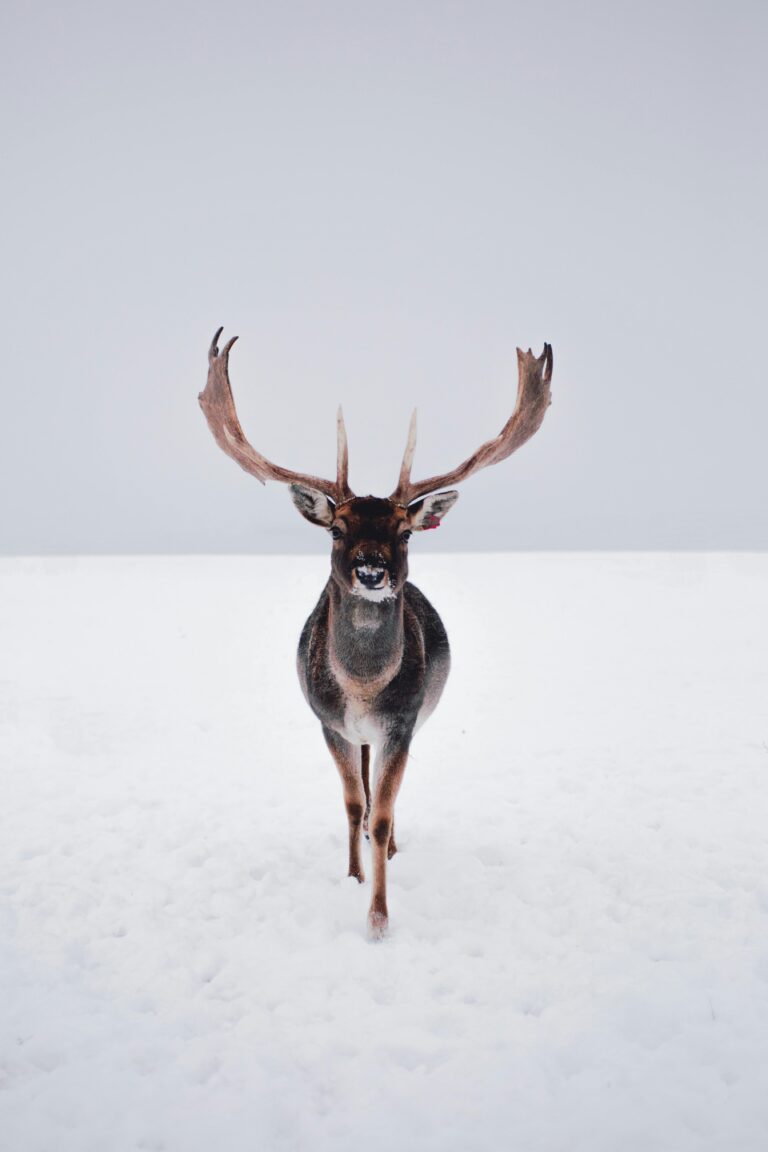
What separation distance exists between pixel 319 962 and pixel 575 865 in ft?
7.44

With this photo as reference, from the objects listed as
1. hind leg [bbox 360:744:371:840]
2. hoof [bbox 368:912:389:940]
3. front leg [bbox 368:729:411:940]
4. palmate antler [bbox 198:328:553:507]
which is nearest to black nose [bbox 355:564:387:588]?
palmate antler [bbox 198:328:553:507]

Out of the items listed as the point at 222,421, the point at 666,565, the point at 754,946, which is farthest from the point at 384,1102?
the point at 666,565

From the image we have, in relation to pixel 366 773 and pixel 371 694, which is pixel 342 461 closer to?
pixel 371 694

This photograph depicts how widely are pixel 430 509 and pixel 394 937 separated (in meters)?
2.82

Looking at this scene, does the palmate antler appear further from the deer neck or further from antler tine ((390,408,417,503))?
the deer neck

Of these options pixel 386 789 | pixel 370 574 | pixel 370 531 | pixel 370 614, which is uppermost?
pixel 370 531

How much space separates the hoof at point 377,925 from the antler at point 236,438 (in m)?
2.78

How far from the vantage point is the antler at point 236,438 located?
513 centimetres

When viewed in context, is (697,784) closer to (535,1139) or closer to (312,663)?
(312,663)

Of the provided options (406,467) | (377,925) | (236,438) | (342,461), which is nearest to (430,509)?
(406,467)

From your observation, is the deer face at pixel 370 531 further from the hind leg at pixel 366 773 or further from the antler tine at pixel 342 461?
the hind leg at pixel 366 773

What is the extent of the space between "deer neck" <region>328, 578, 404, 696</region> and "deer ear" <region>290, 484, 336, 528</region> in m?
0.46

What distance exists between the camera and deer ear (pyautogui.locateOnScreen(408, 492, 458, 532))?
16.2ft

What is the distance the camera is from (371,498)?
4.87 meters
